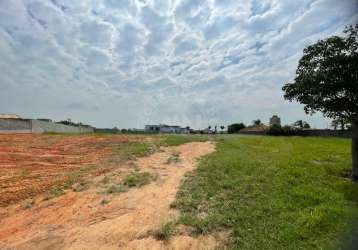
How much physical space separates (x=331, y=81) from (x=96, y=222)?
6860 millimetres

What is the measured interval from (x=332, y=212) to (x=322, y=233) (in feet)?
3.50

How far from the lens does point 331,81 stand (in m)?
8.30

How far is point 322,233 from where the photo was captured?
4516mm

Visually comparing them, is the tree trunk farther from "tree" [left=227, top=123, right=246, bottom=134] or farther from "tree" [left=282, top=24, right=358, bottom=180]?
"tree" [left=227, top=123, right=246, bottom=134]

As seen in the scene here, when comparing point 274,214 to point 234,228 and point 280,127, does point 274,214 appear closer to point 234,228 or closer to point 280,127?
point 234,228

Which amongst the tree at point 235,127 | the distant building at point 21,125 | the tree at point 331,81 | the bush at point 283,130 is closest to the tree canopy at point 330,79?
the tree at point 331,81

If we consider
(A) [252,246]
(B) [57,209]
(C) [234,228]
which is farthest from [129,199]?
(A) [252,246]

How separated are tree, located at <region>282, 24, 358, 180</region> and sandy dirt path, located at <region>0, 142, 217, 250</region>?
456cm

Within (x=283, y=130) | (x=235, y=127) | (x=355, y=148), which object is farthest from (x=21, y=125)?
(x=235, y=127)

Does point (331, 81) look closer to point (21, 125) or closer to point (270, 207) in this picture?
point (270, 207)

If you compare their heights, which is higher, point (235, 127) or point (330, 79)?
point (235, 127)

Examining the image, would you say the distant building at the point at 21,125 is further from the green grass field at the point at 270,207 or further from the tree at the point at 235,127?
the tree at the point at 235,127

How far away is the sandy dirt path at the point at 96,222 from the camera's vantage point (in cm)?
449

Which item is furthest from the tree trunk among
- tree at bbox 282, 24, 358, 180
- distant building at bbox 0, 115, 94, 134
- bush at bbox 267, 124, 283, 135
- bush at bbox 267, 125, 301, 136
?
bush at bbox 267, 124, 283, 135
